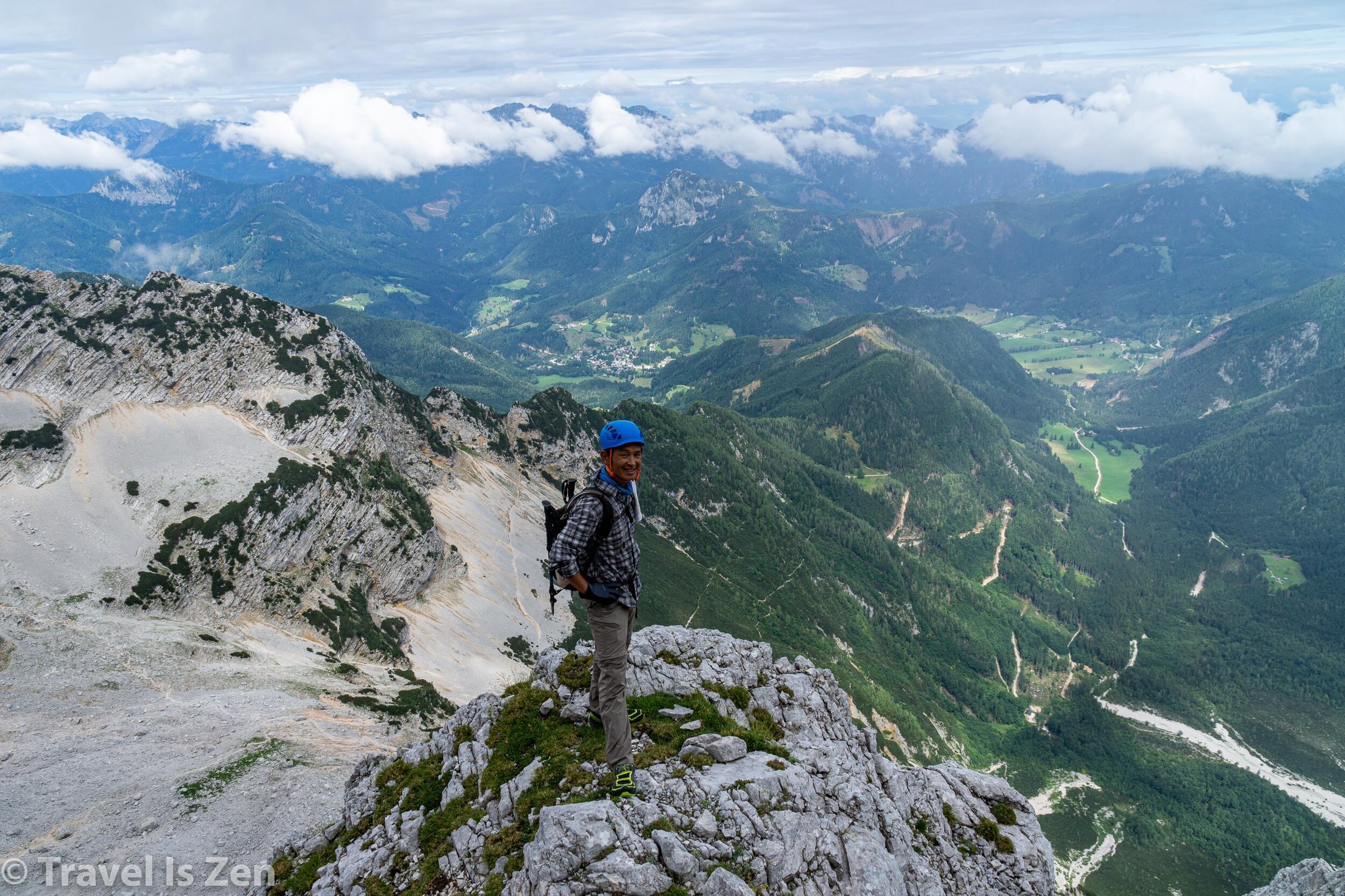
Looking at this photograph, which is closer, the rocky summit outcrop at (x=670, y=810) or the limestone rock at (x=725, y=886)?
the limestone rock at (x=725, y=886)

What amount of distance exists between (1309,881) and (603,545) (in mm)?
69077

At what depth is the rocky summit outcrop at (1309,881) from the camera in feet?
140

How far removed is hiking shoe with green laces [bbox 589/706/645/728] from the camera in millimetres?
20656

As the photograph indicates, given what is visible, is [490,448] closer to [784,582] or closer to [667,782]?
[784,582]

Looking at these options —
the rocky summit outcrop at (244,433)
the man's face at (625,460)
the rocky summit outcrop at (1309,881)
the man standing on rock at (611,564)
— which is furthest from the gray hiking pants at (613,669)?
the rocky summit outcrop at (244,433)

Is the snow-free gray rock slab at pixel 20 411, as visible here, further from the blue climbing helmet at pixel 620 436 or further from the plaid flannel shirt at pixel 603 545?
the blue climbing helmet at pixel 620 436

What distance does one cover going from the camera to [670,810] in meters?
16.6

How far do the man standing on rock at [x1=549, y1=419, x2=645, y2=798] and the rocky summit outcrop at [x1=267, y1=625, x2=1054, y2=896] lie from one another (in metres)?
1.73

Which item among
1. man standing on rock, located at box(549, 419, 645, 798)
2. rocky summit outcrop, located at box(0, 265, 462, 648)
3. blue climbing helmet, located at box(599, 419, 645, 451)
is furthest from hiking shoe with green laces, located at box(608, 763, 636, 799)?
rocky summit outcrop, located at box(0, 265, 462, 648)

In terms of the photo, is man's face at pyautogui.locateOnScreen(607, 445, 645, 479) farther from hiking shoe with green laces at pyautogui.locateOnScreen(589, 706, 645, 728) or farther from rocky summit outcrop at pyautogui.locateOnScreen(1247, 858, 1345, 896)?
rocky summit outcrop at pyautogui.locateOnScreen(1247, 858, 1345, 896)

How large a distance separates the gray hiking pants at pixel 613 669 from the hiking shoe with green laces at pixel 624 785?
0.42 meters

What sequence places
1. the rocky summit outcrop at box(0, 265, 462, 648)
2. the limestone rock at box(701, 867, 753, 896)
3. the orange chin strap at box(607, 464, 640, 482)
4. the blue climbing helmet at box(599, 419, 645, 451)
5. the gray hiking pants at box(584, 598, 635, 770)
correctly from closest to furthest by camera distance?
the limestone rock at box(701, 867, 753, 896) < the blue climbing helmet at box(599, 419, 645, 451) < the orange chin strap at box(607, 464, 640, 482) < the gray hiking pants at box(584, 598, 635, 770) < the rocky summit outcrop at box(0, 265, 462, 648)

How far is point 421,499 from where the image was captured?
11256cm

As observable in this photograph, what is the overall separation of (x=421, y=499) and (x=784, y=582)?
11445cm
